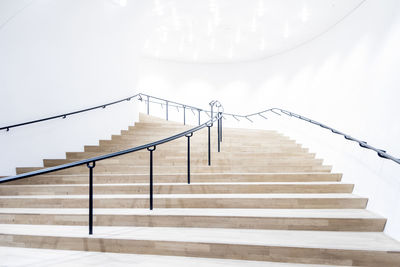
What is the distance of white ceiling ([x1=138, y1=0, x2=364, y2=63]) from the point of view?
17.6ft

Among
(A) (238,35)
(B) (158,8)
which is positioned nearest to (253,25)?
(A) (238,35)

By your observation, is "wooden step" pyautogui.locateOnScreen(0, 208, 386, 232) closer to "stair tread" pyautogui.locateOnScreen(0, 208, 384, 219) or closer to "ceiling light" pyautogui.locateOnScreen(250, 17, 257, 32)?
"stair tread" pyautogui.locateOnScreen(0, 208, 384, 219)

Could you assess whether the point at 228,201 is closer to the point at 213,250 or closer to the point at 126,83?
the point at 213,250

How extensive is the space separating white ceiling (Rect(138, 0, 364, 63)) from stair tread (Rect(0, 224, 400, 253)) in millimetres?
3912

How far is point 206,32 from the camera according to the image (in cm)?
703

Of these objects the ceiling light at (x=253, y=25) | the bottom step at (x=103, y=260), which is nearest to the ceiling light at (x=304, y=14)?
the ceiling light at (x=253, y=25)

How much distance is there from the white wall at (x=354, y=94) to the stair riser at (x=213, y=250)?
0.58 metres

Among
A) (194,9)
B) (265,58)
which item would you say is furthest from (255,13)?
(265,58)

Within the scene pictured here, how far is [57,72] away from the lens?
15.1ft

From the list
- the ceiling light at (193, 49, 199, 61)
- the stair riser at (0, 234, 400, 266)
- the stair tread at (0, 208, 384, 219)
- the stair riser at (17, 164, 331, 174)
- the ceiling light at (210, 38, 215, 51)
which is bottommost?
the stair riser at (0, 234, 400, 266)

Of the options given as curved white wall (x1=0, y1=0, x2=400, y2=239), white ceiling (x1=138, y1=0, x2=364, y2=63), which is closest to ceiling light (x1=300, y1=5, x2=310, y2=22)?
white ceiling (x1=138, y1=0, x2=364, y2=63)

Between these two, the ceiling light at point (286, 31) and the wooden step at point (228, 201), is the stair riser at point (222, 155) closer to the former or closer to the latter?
the wooden step at point (228, 201)

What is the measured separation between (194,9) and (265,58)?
4.23m

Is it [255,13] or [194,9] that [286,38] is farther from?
[194,9]
